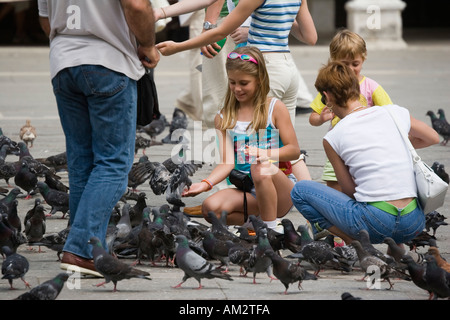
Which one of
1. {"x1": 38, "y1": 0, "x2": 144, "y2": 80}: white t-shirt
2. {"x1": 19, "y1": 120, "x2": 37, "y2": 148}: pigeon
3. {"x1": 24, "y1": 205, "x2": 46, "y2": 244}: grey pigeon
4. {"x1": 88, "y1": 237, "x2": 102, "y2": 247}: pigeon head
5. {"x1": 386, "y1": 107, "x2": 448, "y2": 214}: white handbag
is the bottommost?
{"x1": 19, "y1": 120, "x2": 37, "y2": 148}: pigeon

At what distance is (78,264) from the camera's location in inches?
196

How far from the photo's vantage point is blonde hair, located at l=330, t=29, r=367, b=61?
20.2 ft

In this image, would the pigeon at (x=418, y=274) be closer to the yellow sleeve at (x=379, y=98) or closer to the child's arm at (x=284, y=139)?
the child's arm at (x=284, y=139)

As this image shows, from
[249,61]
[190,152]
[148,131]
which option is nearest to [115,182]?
[249,61]

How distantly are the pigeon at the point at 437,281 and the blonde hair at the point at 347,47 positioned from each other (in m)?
1.89

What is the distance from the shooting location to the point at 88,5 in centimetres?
477

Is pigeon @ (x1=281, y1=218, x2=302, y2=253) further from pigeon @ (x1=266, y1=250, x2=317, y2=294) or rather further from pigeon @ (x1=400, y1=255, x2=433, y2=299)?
pigeon @ (x1=400, y1=255, x2=433, y2=299)

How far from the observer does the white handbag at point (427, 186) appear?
17.1 feet

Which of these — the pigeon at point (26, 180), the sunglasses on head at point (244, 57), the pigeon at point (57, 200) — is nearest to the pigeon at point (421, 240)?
the sunglasses on head at point (244, 57)

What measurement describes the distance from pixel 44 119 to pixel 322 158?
4256 mm

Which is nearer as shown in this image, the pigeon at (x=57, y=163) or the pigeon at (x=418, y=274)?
the pigeon at (x=418, y=274)

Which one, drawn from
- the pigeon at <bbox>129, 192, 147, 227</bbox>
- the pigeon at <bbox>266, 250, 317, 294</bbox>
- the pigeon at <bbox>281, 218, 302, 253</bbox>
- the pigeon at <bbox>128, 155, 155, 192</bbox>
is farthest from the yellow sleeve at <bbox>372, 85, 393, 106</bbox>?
the pigeon at <bbox>128, 155, 155, 192</bbox>

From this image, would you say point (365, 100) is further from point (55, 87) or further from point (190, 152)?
point (190, 152)

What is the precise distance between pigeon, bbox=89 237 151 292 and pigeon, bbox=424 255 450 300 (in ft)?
4.87
